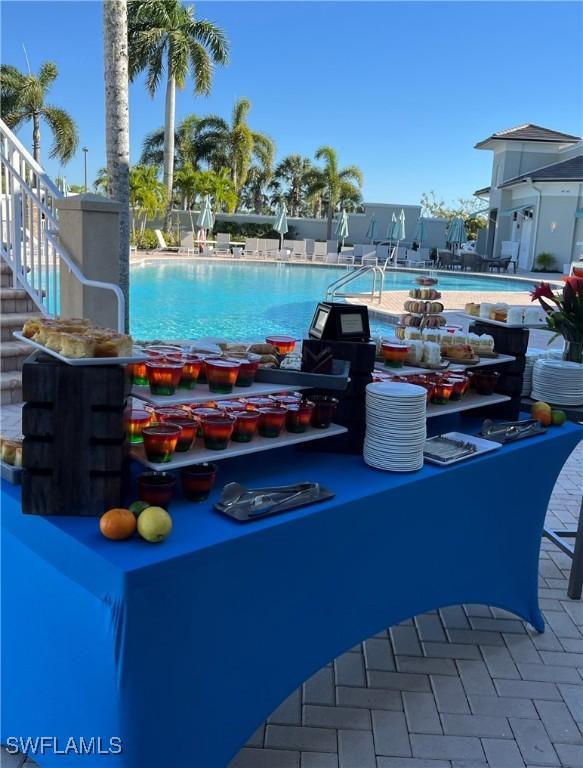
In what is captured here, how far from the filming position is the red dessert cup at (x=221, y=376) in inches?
83.7

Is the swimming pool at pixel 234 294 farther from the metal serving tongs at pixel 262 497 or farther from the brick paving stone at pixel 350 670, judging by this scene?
the metal serving tongs at pixel 262 497

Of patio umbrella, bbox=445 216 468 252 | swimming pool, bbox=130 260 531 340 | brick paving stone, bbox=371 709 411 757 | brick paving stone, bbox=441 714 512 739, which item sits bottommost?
brick paving stone, bbox=441 714 512 739

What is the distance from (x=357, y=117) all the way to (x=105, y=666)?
53400 mm

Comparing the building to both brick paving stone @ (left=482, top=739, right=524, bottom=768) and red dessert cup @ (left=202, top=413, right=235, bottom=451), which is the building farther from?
red dessert cup @ (left=202, top=413, right=235, bottom=451)

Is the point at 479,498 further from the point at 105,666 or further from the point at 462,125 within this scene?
the point at 462,125

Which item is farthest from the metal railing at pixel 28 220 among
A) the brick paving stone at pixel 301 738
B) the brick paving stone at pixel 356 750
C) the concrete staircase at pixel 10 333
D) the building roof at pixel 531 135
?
the building roof at pixel 531 135

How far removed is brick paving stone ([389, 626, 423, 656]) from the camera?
3.11 meters

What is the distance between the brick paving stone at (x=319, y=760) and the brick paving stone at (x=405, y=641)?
29.9 inches

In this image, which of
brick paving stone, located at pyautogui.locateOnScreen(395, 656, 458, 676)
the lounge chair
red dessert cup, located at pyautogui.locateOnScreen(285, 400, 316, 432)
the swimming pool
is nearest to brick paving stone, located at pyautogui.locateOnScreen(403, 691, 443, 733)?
brick paving stone, located at pyautogui.locateOnScreen(395, 656, 458, 676)

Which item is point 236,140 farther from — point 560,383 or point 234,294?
point 560,383

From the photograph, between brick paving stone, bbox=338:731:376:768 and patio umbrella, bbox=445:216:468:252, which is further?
patio umbrella, bbox=445:216:468:252

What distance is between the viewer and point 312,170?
37.2m

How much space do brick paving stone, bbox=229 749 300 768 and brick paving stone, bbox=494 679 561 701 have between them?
97 centimetres

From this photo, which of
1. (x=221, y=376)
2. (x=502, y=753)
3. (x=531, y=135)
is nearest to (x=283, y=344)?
(x=221, y=376)
